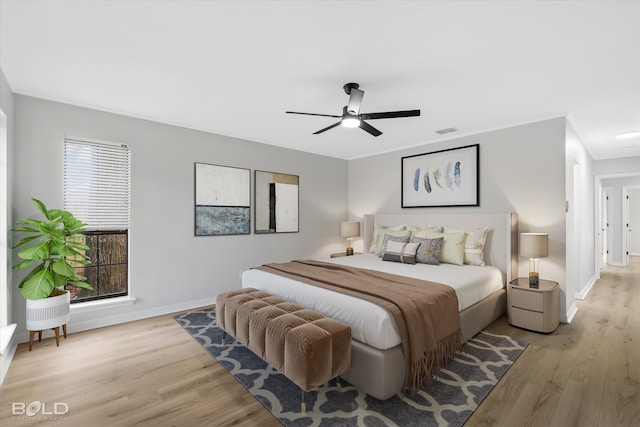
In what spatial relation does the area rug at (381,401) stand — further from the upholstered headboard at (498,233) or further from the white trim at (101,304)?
the white trim at (101,304)

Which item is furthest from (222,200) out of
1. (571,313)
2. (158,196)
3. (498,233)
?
(571,313)

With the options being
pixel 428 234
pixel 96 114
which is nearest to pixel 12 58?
pixel 96 114

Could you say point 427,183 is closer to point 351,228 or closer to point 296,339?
point 351,228

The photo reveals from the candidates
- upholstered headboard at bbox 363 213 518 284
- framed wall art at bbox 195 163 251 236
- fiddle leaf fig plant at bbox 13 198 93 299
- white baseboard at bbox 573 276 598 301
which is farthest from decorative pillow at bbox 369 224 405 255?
fiddle leaf fig plant at bbox 13 198 93 299

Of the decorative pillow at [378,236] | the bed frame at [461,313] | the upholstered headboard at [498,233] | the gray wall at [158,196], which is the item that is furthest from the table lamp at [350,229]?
the upholstered headboard at [498,233]

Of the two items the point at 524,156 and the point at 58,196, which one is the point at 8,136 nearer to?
the point at 58,196

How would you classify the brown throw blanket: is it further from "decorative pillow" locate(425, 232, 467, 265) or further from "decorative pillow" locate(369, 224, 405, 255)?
"decorative pillow" locate(369, 224, 405, 255)

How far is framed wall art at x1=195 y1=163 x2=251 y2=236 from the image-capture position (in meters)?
4.28

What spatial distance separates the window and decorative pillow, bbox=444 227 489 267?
14.3 ft

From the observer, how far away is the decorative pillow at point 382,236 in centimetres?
456

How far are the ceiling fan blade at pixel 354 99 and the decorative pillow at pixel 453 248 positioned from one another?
2242 millimetres

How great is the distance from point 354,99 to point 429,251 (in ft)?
7.41

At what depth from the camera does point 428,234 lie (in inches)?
169

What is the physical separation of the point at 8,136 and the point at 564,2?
4479mm
